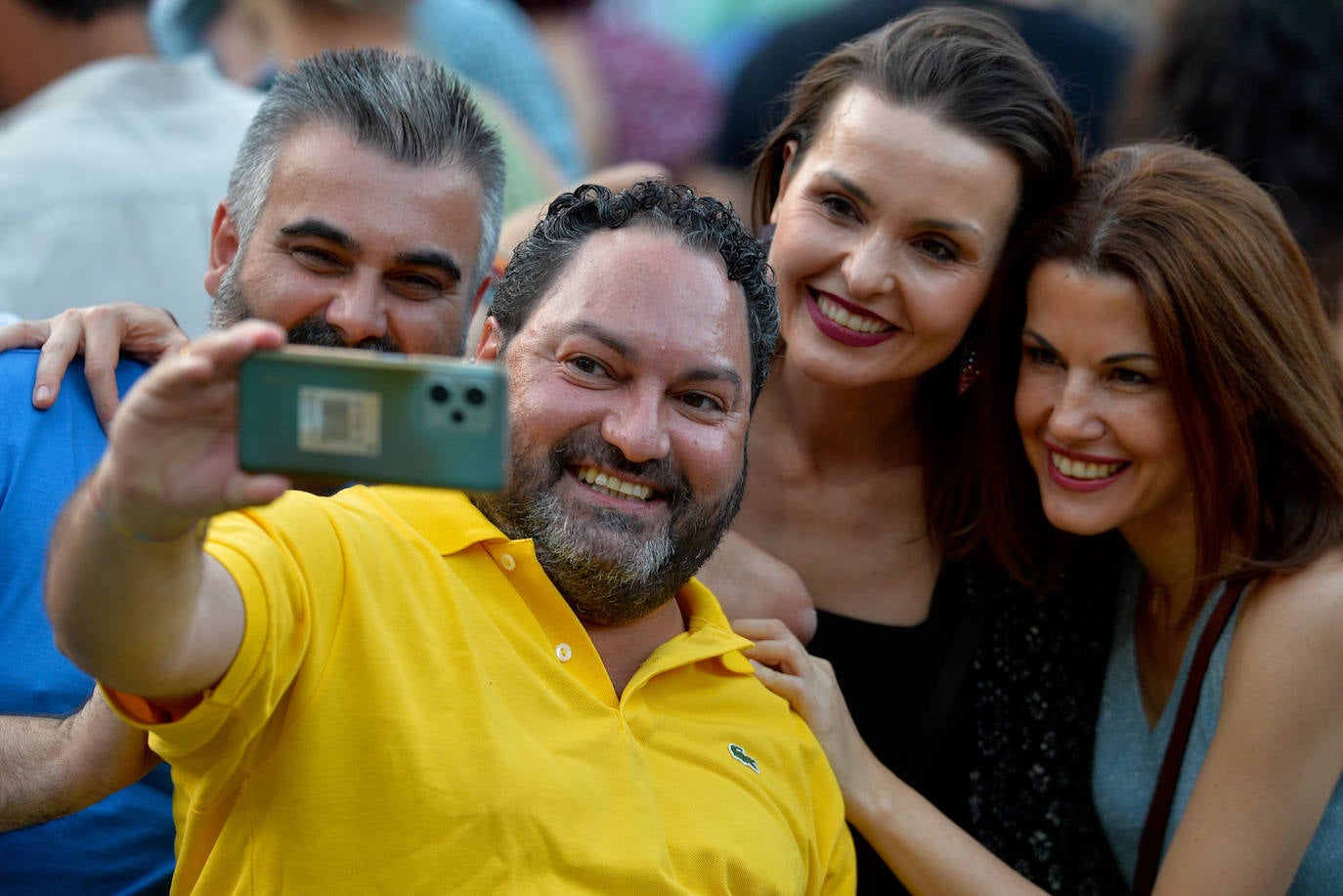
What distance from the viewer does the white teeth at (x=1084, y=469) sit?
115 inches

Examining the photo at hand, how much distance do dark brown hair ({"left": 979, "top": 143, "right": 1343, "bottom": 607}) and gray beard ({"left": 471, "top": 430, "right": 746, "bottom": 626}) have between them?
990 mm

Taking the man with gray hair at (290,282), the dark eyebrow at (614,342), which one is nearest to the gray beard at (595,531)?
the dark eyebrow at (614,342)

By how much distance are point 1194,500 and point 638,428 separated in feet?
4.02

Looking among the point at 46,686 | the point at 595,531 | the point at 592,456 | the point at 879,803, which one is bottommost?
the point at 879,803

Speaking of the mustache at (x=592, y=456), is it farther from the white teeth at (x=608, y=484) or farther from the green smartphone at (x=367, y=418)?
the green smartphone at (x=367, y=418)

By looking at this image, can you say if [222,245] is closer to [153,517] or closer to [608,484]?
[608,484]

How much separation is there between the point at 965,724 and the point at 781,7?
4796mm

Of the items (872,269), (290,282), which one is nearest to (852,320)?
(872,269)

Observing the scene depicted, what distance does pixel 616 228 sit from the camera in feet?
8.05

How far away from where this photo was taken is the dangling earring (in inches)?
126

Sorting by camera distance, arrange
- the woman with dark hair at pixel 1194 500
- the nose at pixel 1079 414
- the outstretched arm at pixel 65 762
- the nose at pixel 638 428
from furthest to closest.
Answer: the nose at pixel 1079 414 → the woman with dark hair at pixel 1194 500 → the nose at pixel 638 428 → the outstretched arm at pixel 65 762

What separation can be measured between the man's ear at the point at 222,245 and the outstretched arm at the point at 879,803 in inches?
44.8

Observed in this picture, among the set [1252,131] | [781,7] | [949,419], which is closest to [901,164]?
[949,419]

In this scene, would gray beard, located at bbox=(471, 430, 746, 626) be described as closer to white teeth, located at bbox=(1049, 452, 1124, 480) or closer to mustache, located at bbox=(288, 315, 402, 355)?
mustache, located at bbox=(288, 315, 402, 355)
